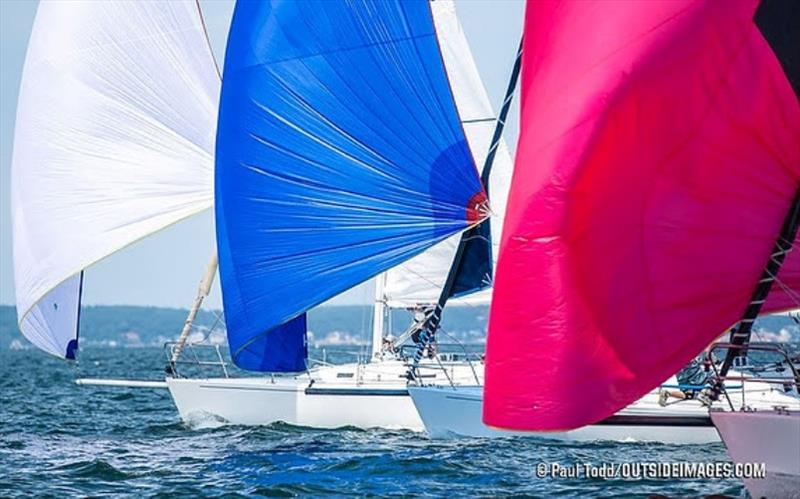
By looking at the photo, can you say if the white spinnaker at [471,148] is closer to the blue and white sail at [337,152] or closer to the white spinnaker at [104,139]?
the white spinnaker at [104,139]

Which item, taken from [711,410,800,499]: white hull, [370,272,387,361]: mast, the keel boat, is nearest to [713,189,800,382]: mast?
[711,410,800,499]: white hull

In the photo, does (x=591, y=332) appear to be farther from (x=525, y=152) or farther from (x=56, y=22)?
(x=56, y=22)

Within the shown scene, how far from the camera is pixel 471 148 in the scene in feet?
76.1

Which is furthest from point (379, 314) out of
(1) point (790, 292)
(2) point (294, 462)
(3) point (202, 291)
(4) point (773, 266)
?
(4) point (773, 266)

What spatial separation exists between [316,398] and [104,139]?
5.03 m

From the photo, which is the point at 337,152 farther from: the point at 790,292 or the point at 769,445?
the point at 769,445

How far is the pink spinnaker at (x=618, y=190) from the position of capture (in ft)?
34.4

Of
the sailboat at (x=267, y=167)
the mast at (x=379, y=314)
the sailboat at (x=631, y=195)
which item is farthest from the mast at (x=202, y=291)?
the sailboat at (x=631, y=195)

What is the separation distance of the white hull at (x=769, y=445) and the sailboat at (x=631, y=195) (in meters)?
0.01

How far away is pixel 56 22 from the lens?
71.6ft

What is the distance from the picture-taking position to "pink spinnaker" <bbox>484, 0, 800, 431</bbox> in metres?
10.5

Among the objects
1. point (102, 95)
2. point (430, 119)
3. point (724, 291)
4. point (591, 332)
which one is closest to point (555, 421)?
point (591, 332)

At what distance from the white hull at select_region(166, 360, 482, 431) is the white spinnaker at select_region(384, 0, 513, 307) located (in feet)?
6.03

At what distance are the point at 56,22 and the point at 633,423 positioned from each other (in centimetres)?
1357
